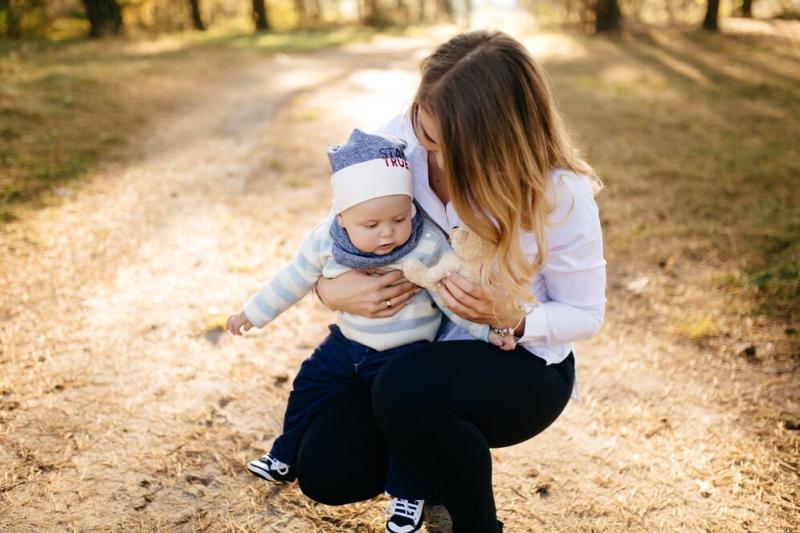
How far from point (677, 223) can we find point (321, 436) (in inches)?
135

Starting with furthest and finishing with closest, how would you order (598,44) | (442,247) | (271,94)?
(598,44) < (271,94) < (442,247)

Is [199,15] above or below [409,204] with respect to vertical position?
above

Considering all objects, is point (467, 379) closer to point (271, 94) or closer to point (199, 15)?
point (271, 94)

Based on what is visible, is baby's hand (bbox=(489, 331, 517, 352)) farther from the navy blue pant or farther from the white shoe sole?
the white shoe sole

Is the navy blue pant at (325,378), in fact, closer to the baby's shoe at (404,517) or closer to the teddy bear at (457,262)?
the teddy bear at (457,262)

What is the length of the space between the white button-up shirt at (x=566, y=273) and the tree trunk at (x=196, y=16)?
1594cm

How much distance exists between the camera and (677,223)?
4.33m

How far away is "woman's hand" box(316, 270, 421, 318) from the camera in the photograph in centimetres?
194

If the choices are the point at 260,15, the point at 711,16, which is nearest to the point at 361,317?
the point at 711,16

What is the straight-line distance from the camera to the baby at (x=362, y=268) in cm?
188

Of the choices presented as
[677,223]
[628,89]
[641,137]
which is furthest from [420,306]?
[628,89]

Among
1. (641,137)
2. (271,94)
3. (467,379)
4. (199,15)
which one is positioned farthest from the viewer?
(199,15)

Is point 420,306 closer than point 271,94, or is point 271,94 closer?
point 420,306

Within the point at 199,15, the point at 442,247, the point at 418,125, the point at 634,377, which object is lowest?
the point at 634,377
